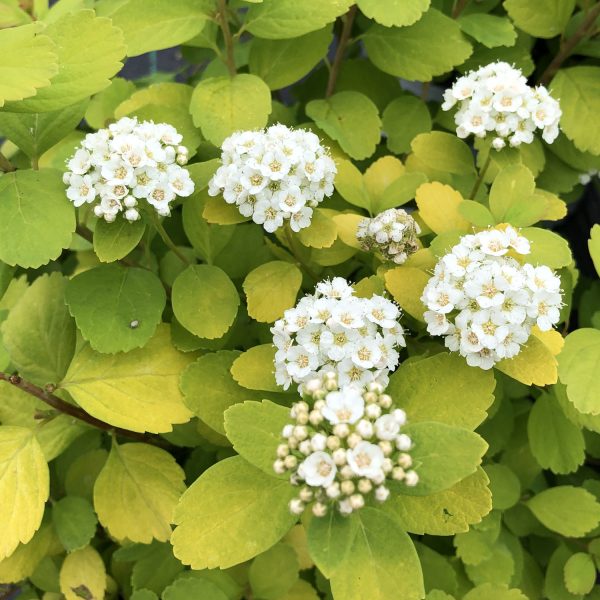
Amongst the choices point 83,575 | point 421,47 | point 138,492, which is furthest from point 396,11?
point 83,575

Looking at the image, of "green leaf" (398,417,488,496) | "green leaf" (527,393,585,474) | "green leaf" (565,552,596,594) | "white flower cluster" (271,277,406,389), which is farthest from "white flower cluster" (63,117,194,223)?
"green leaf" (565,552,596,594)

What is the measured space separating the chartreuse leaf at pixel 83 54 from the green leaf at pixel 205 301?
45 cm

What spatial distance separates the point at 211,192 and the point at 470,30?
87cm

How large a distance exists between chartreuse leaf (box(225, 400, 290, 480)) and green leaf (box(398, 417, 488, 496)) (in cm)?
23

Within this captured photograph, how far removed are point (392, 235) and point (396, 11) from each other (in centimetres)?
59

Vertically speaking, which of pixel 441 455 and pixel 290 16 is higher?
pixel 290 16

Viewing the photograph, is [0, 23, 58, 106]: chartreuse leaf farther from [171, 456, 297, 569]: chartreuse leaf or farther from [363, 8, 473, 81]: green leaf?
[363, 8, 473, 81]: green leaf

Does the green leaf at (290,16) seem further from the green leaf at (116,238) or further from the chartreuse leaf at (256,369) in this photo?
the chartreuse leaf at (256,369)

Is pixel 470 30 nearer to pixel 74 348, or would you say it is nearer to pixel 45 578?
pixel 74 348

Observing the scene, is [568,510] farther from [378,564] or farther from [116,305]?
[116,305]

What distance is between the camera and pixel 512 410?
68.1 inches

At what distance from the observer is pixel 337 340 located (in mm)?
1173

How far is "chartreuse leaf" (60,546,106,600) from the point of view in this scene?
5.14 ft

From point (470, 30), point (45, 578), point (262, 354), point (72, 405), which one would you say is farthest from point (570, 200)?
point (45, 578)
